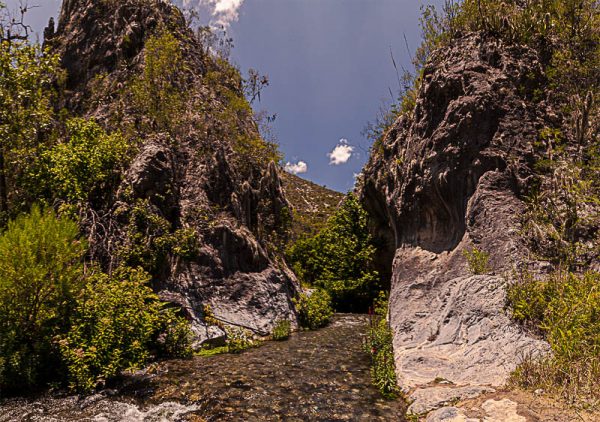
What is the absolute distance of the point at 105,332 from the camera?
10.6 m

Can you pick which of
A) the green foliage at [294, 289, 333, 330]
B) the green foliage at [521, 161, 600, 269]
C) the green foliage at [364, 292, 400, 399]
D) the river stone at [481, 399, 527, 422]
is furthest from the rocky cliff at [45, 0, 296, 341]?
the green foliage at [521, 161, 600, 269]

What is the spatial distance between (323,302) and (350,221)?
1305 centimetres

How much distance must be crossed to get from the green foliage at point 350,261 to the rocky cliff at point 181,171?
8.13 metres

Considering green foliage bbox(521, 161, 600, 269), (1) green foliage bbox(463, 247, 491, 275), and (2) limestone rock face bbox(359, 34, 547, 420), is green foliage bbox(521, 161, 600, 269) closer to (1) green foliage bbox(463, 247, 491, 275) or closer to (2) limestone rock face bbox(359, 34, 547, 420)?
(2) limestone rock face bbox(359, 34, 547, 420)

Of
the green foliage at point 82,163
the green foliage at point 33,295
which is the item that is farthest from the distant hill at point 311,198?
the green foliage at point 33,295

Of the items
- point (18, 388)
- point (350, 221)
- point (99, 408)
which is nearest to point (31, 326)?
point (18, 388)

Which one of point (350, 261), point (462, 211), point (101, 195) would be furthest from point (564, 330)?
point (350, 261)

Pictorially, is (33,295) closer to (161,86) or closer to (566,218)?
(161,86)

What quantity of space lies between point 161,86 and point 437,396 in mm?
21954

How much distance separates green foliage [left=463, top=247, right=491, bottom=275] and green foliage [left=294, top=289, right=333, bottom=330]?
11.5 meters

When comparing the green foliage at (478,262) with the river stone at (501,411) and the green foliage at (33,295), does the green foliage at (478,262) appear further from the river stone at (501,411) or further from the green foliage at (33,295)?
the green foliage at (33,295)

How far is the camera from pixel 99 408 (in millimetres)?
8852

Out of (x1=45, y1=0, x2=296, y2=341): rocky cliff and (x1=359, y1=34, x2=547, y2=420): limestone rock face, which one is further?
(x1=45, y1=0, x2=296, y2=341): rocky cliff

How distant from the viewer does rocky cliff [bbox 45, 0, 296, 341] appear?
1608 centimetres
